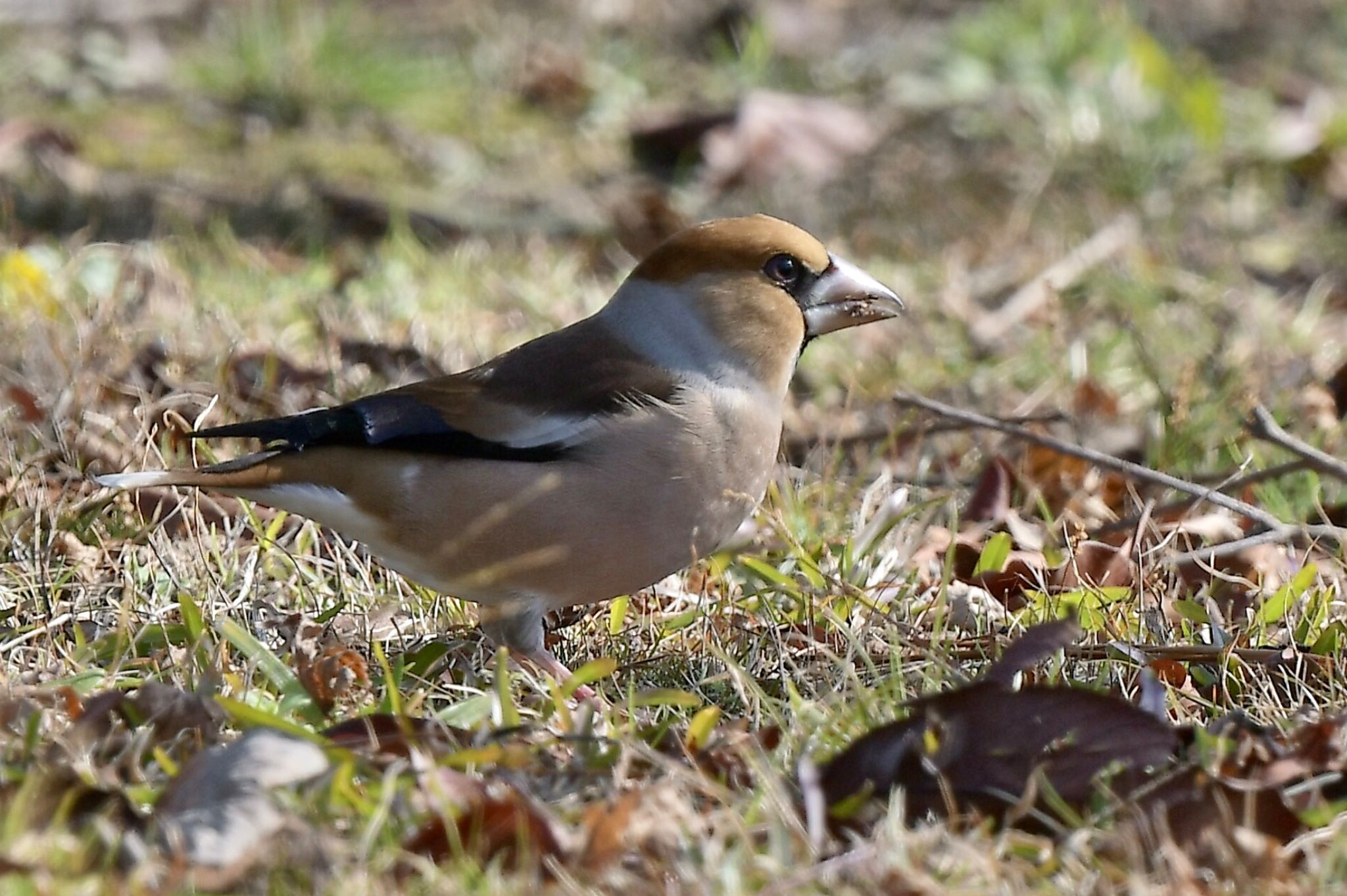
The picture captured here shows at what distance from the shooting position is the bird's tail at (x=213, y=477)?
3.07 meters

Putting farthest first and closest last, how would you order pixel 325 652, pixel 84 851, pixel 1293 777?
pixel 325 652
pixel 1293 777
pixel 84 851

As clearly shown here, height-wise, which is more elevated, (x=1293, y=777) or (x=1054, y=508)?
(x=1293, y=777)

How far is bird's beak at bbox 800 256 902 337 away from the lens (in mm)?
3553

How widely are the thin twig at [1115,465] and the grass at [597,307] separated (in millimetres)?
138

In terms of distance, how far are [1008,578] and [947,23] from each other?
4.94 meters

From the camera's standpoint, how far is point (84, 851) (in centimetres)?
207

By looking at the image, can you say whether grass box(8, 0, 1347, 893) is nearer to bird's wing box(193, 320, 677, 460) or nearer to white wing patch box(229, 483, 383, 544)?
white wing patch box(229, 483, 383, 544)

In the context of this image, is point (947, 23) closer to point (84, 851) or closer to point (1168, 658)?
point (1168, 658)

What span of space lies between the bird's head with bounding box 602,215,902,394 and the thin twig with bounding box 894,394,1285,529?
231 mm

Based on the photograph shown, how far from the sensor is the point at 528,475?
10.4 feet

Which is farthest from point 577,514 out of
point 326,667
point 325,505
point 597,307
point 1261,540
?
point 597,307

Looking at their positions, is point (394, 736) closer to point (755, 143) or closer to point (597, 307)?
point (597, 307)

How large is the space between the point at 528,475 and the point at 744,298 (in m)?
0.62

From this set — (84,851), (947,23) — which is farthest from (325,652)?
(947,23)
